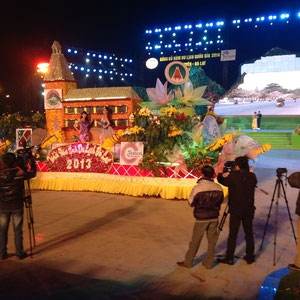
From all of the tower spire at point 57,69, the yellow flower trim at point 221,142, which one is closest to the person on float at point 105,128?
the tower spire at point 57,69

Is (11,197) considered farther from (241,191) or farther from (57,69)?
(57,69)

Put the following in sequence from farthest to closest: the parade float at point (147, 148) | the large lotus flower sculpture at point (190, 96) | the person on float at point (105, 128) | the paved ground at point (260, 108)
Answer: the paved ground at point (260, 108)
the person on float at point (105, 128)
the large lotus flower sculpture at point (190, 96)
the parade float at point (147, 148)

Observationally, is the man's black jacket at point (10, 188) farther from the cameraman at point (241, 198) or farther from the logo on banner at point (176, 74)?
the logo on banner at point (176, 74)

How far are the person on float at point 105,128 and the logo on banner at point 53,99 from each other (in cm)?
216

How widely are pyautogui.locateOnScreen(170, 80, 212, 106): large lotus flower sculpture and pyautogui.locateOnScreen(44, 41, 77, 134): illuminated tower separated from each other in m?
4.90

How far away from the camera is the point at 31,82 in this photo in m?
36.0

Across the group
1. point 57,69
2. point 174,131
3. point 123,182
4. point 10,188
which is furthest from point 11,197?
point 57,69

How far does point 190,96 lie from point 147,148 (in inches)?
79.1

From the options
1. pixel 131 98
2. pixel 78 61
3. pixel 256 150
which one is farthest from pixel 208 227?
pixel 78 61

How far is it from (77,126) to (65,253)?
21.8 ft

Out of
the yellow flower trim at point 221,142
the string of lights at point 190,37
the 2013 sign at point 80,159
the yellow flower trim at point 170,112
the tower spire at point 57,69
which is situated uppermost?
the string of lights at point 190,37

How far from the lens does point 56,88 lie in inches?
465

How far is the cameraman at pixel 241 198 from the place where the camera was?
163 inches

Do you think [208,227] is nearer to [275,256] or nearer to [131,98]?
[275,256]
